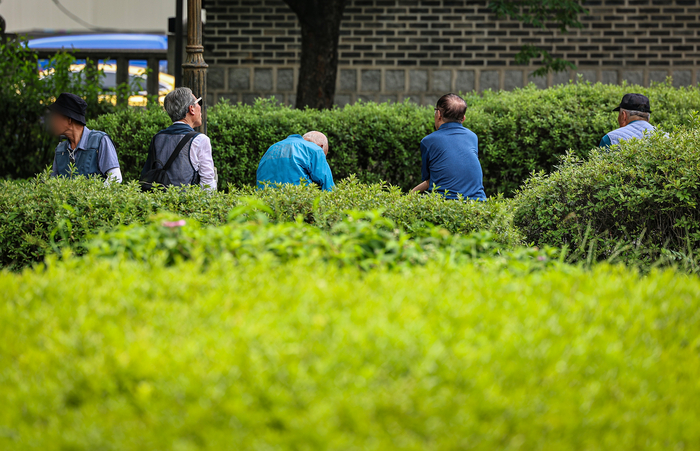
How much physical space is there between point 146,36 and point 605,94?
912 centimetres

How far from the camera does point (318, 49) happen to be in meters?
8.88

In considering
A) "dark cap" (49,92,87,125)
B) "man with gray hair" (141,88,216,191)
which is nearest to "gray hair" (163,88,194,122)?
"man with gray hair" (141,88,216,191)

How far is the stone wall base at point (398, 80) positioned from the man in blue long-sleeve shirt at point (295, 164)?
6219 millimetres

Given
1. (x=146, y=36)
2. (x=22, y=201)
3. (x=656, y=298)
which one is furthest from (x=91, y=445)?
(x=146, y=36)

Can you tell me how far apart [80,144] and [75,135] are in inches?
3.6

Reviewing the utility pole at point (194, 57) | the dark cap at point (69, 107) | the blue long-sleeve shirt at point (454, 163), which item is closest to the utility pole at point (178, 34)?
the utility pole at point (194, 57)

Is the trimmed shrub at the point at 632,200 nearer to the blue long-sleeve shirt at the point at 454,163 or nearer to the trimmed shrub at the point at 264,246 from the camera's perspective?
the blue long-sleeve shirt at the point at 454,163

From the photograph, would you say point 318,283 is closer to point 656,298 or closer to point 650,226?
point 656,298

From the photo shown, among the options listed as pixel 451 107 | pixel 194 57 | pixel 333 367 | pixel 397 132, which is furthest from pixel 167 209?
pixel 397 132

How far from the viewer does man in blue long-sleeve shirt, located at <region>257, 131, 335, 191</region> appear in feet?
16.4

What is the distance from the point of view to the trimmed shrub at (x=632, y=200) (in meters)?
4.36

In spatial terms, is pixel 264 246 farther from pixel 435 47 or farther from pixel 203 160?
pixel 435 47

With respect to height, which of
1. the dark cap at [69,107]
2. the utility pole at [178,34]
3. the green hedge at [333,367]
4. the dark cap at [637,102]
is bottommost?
the green hedge at [333,367]

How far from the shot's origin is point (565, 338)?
201 cm
